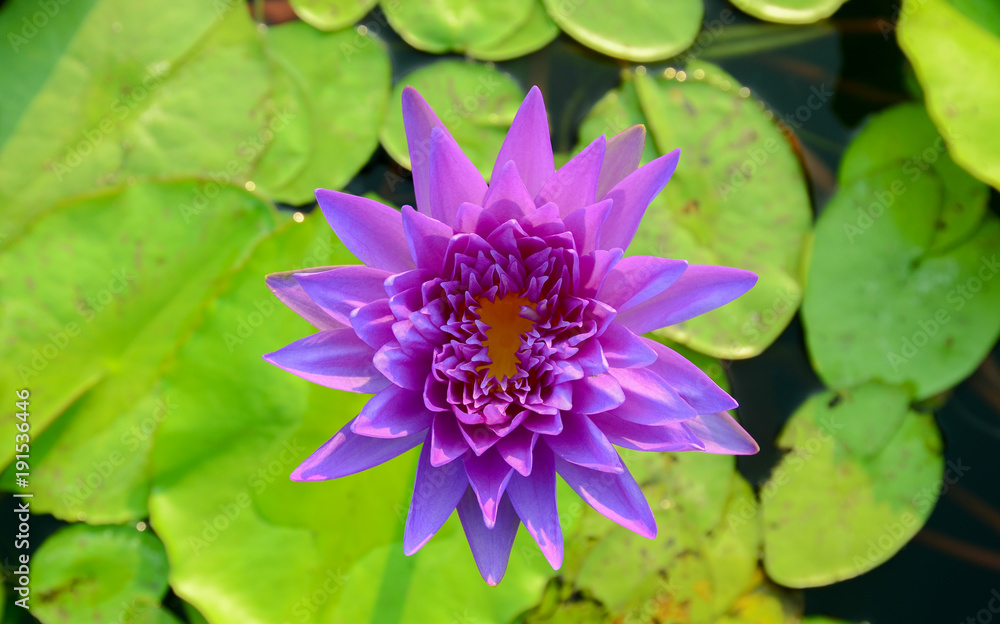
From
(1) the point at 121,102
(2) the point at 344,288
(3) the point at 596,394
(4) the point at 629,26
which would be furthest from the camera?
(4) the point at 629,26

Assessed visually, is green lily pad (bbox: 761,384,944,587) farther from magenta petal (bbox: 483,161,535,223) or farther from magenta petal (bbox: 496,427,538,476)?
magenta petal (bbox: 483,161,535,223)

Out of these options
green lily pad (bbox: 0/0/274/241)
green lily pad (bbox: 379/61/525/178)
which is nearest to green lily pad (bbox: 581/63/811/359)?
green lily pad (bbox: 379/61/525/178)

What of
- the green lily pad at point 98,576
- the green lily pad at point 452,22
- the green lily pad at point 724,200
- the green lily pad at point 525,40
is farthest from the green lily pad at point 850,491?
the green lily pad at point 98,576

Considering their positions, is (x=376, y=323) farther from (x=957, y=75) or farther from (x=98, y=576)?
(x=957, y=75)

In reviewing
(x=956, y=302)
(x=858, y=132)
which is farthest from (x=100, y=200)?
(x=956, y=302)

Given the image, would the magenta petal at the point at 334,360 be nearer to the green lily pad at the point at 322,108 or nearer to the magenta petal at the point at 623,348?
the magenta petal at the point at 623,348

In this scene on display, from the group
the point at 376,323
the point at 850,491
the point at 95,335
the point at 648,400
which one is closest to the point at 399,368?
the point at 376,323

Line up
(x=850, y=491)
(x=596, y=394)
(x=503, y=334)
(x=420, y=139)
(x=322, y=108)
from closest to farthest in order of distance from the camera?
Result: (x=596, y=394) < (x=420, y=139) < (x=503, y=334) < (x=850, y=491) < (x=322, y=108)

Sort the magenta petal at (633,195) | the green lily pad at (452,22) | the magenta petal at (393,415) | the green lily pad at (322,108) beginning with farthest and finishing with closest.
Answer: the green lily pad at (452,22) < the green lily pad at (322,108) < the magenta petal at (633,195) < the magenta petal at (393,415)
